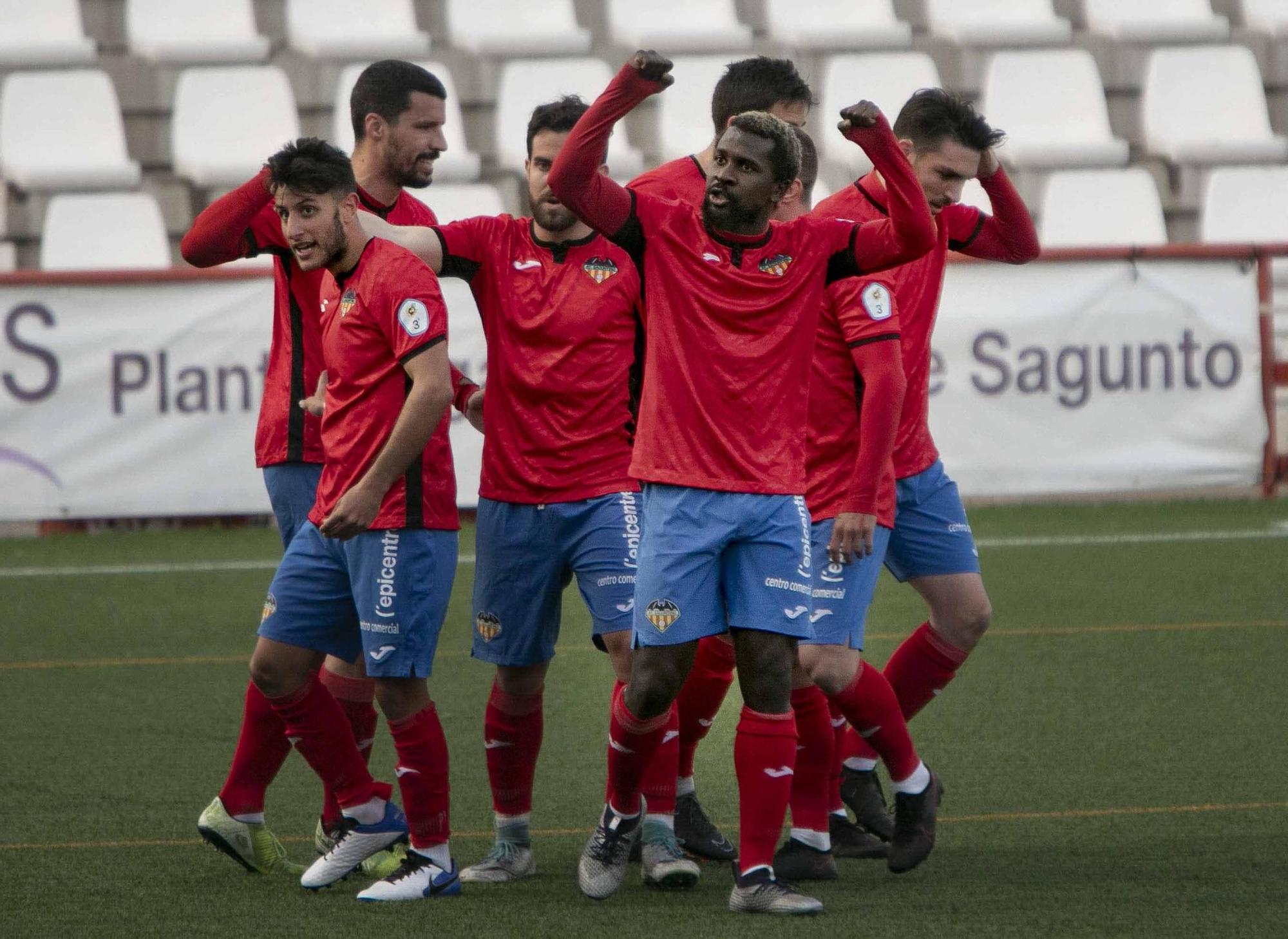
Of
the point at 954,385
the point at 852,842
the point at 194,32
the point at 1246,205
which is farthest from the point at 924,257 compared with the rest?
the point at 194,32

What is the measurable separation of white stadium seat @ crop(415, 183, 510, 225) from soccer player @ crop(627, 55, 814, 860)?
6.17 m

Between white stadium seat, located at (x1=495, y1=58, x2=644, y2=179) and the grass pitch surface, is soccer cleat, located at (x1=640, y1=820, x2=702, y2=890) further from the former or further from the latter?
Answer: white stadium seat, located at (x1=495, y1=58, x2=644, y2=179)

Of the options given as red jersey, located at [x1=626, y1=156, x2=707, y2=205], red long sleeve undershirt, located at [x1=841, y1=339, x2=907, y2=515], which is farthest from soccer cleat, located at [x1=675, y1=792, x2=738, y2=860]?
red jersey, located at [x1=626, y1=156, x2=707, y2=205]

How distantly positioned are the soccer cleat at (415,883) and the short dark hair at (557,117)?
1.60 meters

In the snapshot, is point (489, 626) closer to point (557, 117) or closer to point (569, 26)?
point (557, 117)

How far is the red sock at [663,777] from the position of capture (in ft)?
13.5

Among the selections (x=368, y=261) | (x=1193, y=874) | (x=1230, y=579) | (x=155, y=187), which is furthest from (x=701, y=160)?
(x=155, y=187)

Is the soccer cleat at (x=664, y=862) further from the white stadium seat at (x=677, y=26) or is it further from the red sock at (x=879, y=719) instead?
the white stadium seat at (x=677, y=26)

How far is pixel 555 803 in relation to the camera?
4684 mm

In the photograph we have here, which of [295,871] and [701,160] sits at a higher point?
[701,160]

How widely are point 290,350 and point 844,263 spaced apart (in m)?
1.35

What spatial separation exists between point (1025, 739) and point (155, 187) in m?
7.92

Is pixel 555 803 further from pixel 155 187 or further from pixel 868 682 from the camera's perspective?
pixel 155 187

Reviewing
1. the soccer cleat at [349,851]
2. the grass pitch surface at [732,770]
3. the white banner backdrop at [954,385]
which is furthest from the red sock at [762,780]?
the white banner backdrop at [954,385]
